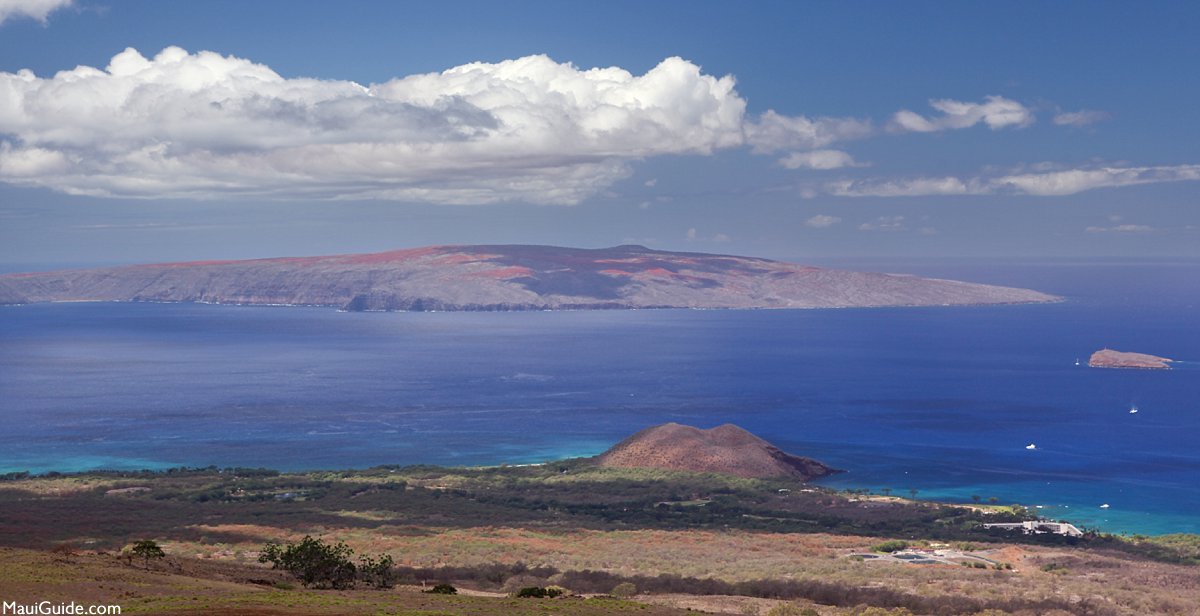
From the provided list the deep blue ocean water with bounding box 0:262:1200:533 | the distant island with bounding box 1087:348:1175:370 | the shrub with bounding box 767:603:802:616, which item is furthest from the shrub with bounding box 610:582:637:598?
the distant island with bounding box 1087:348:1175:370

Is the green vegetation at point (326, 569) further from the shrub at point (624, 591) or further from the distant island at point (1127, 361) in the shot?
the distant island at point (1127, 361)

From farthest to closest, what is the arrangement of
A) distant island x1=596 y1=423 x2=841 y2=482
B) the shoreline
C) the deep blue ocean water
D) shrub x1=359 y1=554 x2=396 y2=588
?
the deep blue ocean water
distant island x1=596 y1=423 x2=841 y2=482
the shoreline
shrub x1=359 y1=554 x2=396 y2=588

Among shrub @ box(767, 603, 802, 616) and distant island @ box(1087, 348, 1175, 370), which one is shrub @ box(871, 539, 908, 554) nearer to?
shrub @ box(767, 603, 802, 616)

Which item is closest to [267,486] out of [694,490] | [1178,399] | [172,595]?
[694,490]

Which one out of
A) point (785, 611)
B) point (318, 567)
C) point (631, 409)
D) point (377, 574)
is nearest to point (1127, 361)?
point (631, 409)

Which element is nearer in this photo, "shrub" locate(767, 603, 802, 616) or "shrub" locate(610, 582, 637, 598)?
"shrub" locate(767, 603, 802, 616)

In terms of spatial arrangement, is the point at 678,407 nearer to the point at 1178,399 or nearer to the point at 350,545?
the point at 1178,399
